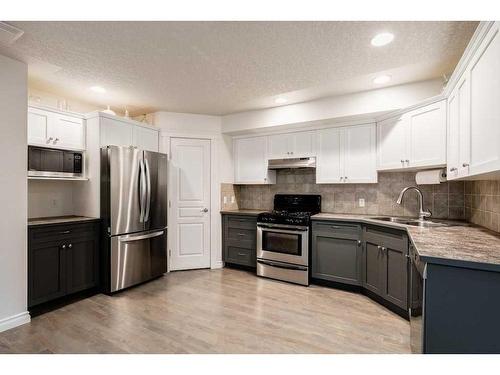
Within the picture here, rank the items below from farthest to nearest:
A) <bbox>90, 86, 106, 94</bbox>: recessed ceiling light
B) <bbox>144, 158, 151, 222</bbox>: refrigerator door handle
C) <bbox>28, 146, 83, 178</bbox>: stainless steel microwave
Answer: <bbox>144, 158, 151, 222</bbox>: refrigerator door handle
<bbox>90, 86, 106, 94</bbox>: recessed ceiling light
<bbox>28, 146, 83, 178</bbox>: stainless steel microwave

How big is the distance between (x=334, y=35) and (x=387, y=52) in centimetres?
58

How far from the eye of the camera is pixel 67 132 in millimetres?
3072

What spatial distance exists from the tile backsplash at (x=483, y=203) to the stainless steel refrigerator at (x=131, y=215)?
11.5ft

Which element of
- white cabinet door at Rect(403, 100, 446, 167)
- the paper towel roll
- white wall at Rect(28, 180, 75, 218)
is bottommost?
white wall at Rect(28, 180, 75, 218)

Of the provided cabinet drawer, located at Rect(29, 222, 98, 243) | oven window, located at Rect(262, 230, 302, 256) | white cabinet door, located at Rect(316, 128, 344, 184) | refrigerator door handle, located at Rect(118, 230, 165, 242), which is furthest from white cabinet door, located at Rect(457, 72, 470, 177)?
cabinet drawer, located at Rect(29, 222, 98, 243)

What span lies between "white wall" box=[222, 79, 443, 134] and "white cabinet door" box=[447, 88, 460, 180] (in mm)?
617

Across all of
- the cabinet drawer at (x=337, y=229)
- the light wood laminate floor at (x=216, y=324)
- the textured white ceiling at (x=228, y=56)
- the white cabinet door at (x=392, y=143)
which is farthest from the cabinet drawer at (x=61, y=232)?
the white cabinet door at (x=392, y=143)

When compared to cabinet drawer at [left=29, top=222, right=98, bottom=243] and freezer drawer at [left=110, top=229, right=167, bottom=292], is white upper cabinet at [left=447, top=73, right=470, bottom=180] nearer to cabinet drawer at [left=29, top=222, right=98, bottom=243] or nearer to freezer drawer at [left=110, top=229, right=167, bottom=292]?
freezer drawer at [left=110, top=229, right=167, bottom=292]

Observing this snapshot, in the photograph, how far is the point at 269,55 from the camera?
2258mm

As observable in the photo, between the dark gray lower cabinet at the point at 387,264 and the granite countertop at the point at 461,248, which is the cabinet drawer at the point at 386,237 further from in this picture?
the granite countertop at the point at 461,248

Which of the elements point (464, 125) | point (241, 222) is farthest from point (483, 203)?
point (241, 222)

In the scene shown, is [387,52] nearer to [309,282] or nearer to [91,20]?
[91,20]

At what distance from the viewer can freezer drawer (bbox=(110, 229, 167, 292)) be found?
10.1ft

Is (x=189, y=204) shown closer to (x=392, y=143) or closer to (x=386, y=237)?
(x=386, y=237)
